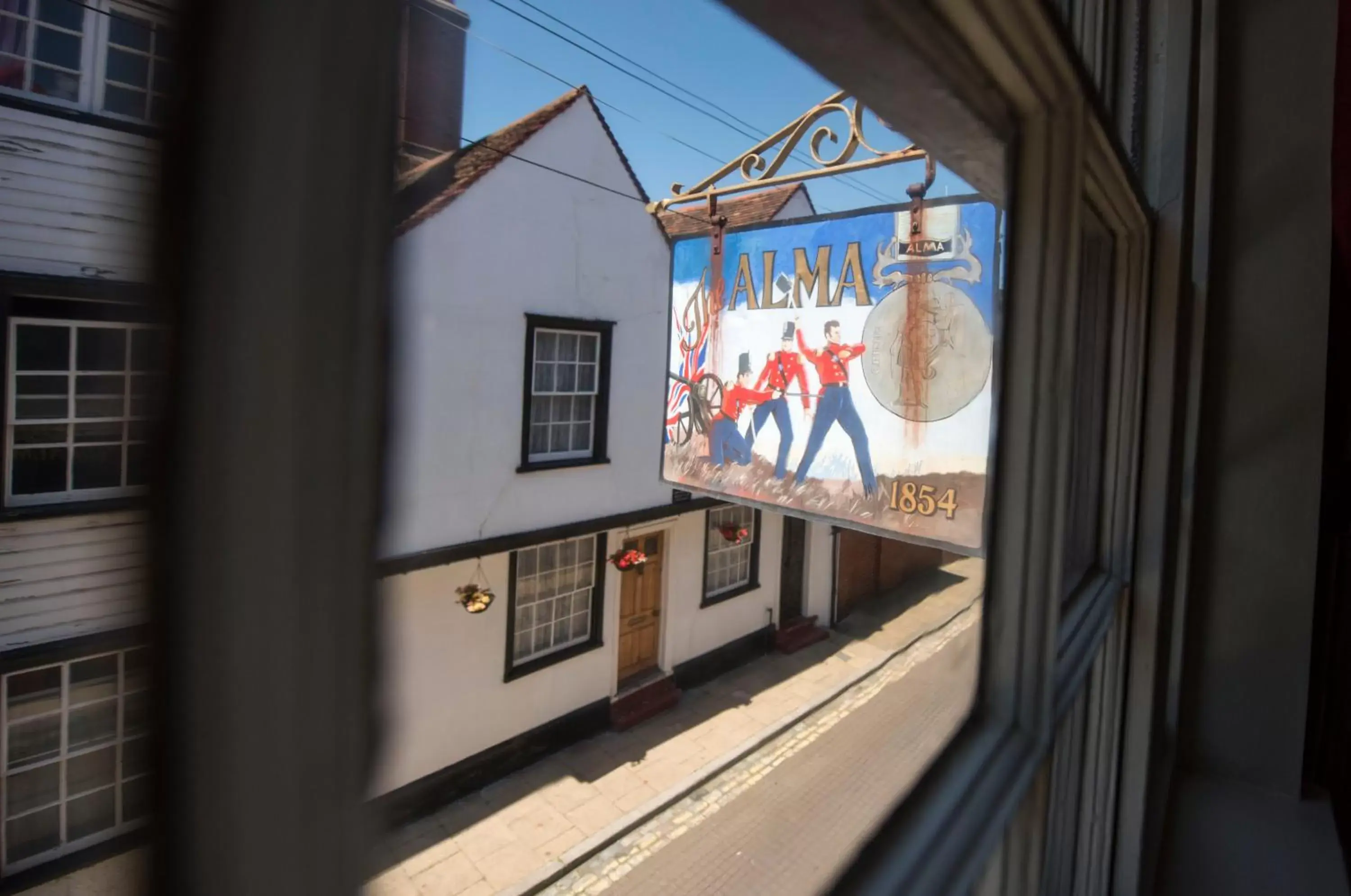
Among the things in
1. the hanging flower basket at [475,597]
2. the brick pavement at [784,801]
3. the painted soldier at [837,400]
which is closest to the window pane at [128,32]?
the brick pavement at [784,801]

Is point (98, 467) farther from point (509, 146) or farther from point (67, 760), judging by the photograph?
point (509, 146)

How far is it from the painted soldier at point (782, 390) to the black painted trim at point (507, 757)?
2.03 m

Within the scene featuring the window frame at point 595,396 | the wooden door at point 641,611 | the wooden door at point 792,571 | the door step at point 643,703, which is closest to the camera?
the window frame at point 595,396

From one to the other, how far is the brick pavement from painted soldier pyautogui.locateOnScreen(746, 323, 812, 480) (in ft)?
3.95

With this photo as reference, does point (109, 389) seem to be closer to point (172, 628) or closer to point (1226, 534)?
point (172, 628)

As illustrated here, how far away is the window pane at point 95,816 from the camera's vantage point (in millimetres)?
208

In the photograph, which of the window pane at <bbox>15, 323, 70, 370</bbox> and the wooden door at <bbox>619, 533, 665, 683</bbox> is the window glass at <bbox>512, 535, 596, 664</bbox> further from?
the window pane at <bbox>15, 323, 70, 370</bbox>

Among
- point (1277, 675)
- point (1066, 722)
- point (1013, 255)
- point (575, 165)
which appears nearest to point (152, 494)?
point (1013, 255)

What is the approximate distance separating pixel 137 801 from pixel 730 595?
5.58m

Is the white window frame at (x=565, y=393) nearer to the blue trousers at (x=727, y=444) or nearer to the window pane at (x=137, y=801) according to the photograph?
the blue trousers at (x=727, y=444)

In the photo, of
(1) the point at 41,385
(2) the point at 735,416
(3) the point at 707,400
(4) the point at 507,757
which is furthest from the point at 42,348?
(4) the point at 507,757

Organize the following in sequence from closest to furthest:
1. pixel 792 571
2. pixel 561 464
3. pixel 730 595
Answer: pixel 561 464
pixel 730 595
pixel 792 571

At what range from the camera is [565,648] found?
420 centimetres

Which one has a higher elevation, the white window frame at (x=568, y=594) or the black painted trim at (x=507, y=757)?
the white window frame at (x=568, y=594)
